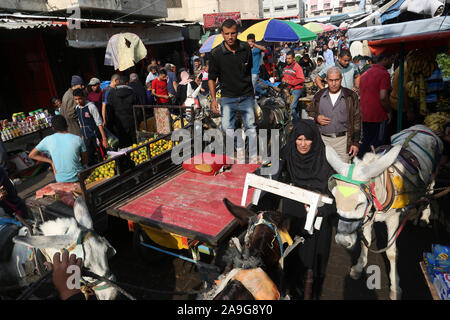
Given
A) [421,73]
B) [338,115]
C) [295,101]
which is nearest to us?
[338,115]

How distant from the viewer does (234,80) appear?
5.46m

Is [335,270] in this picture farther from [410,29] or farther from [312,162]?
[410,29]

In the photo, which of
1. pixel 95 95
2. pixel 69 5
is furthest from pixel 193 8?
pixel 95 95

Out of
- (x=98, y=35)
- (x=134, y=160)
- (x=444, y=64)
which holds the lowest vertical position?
(x=134, y=160)

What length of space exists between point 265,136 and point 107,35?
9.40 meters

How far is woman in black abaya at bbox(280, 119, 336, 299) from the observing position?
3779 millimetres

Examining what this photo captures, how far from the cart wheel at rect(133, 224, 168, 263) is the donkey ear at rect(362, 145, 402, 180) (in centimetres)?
339

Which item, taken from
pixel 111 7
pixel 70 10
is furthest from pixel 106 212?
pixel 111 7

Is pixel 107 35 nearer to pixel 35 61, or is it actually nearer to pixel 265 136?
pixel 35 61

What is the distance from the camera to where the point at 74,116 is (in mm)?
7051

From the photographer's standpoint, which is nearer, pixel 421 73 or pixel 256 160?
pixel 256 160

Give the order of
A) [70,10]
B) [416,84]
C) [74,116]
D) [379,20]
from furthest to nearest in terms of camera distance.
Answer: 1. [70,10]
2. [379,20]
3. [74,116]
4. [416,84]

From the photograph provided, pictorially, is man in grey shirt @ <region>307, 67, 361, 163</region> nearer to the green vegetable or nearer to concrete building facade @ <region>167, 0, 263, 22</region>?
the green vegetable

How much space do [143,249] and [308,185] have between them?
2793 mm
